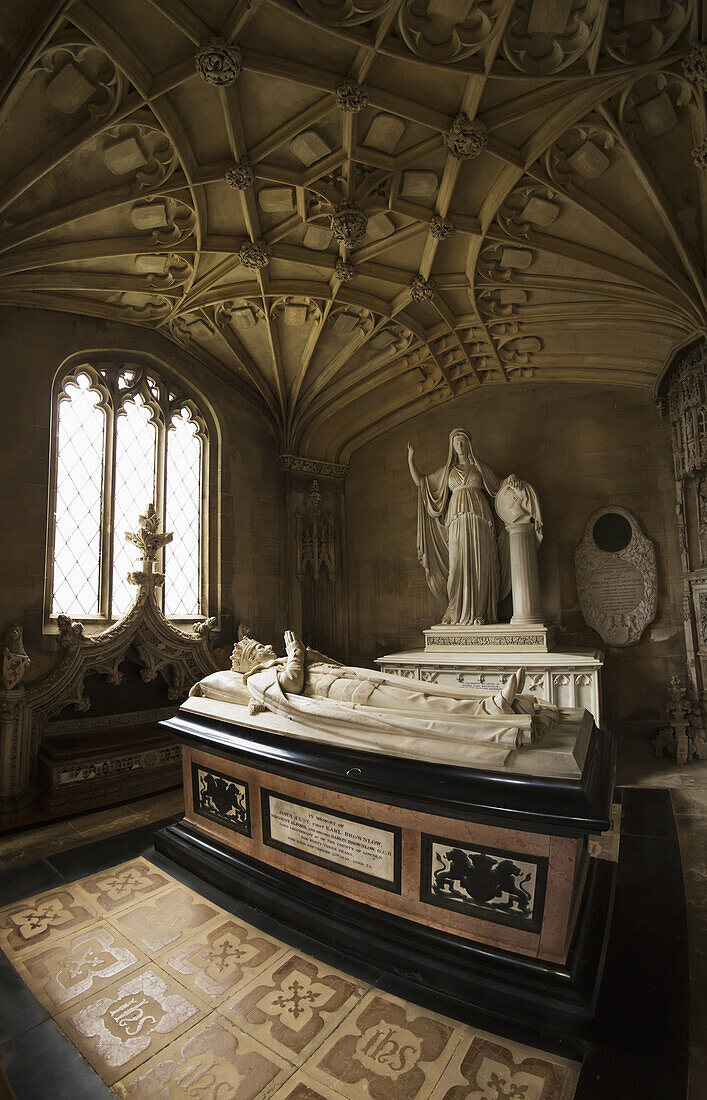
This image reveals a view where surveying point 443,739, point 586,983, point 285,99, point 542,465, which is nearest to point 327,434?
point 542,465

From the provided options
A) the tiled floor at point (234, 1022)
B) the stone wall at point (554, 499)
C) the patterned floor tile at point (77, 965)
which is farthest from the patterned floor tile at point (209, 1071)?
the stone wall at point (554, 499)

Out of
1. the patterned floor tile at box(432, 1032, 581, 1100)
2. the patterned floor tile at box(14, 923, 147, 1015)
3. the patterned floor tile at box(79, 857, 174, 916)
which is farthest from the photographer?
the patterned floor tile at box(79, 857, 174, 916)

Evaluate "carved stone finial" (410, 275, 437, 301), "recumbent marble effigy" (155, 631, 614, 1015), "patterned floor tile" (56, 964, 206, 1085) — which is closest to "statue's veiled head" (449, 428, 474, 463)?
"carved stone finial" (410, 275, 437, 301)

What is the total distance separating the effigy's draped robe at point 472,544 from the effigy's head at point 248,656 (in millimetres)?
3715

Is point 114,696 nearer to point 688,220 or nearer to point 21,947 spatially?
point 21,947

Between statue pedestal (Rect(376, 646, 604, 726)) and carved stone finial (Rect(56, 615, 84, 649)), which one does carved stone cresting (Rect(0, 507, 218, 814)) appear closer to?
carved stone finial (Rect(56, 615, 84, 649))

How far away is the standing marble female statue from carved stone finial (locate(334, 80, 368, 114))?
386 cm

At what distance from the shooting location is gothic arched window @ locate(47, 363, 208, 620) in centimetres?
627

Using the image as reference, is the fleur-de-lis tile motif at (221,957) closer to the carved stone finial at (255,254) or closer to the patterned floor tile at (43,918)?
the patterned floor tile at (43,918)

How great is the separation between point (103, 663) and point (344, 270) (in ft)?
17.8

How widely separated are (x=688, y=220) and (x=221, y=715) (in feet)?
21.3

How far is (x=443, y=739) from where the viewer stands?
2.63 metres

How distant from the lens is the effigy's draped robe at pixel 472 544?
707 centimetres

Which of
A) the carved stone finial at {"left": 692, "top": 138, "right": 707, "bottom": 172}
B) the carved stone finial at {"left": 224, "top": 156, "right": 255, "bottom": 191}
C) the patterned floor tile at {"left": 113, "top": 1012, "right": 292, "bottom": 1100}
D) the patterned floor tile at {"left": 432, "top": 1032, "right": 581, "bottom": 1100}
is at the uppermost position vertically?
the carved stone finial at {"left": 224, "top": 156, "right": 255, "bottom": 191}
